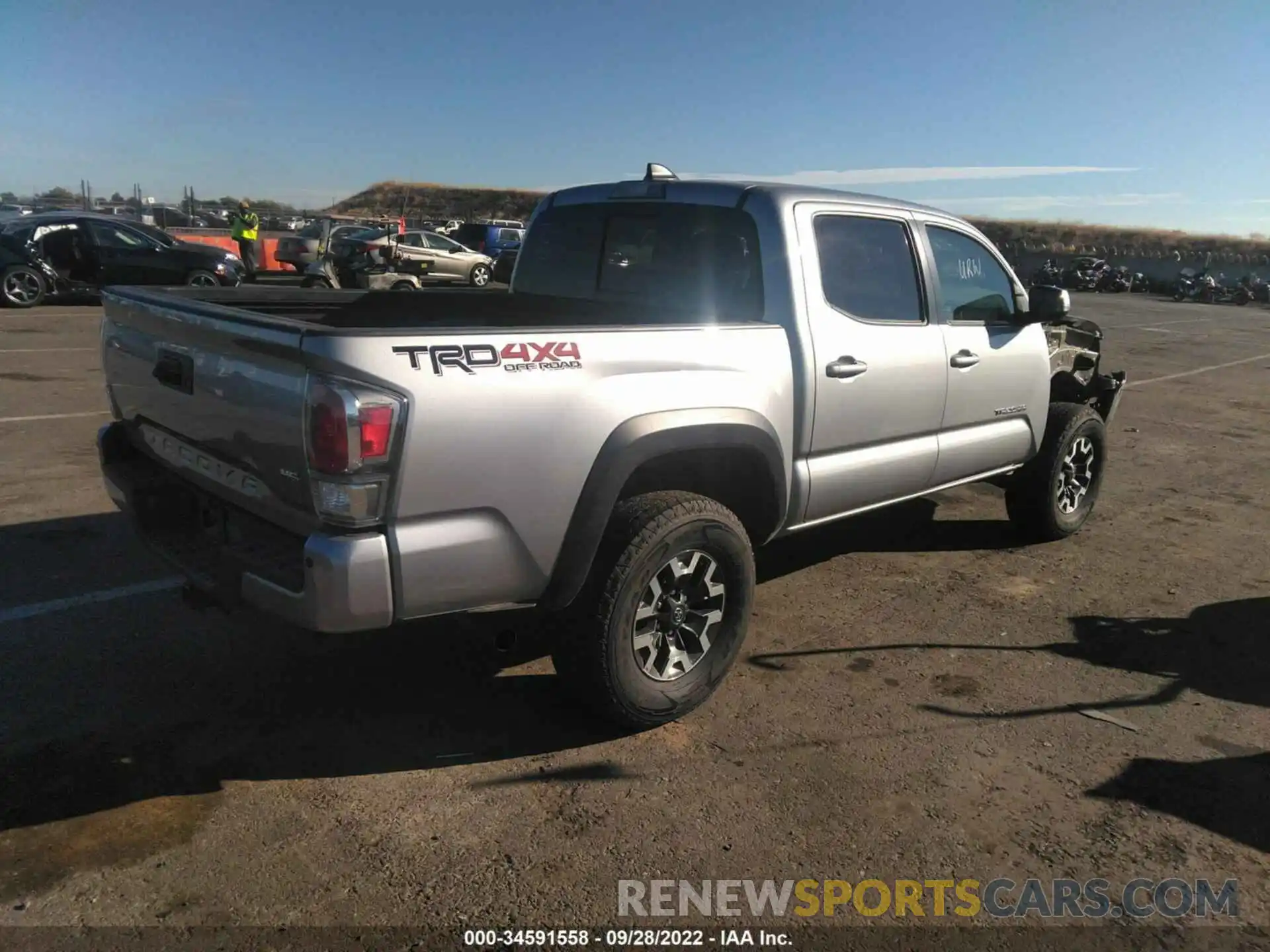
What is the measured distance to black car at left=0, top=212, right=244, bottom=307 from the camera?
1511 cm

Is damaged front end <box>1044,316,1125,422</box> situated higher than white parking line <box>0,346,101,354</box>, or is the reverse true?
damaged front end <box>1044,316,1125,422</box>

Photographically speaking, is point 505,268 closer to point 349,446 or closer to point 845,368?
point 845,368

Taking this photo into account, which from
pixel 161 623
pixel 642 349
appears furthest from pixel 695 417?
pixel 161 623

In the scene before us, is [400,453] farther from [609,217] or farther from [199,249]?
[199,249]

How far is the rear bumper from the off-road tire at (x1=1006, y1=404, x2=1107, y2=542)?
429 centimetres

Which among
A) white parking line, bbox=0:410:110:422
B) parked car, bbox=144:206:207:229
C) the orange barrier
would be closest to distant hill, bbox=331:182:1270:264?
parked car, bbox=144:206:207:229

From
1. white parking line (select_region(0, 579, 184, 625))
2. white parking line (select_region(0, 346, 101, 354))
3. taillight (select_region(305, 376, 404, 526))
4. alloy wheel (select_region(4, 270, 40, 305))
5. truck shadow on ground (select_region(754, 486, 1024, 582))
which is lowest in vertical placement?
white parking line (select_region(0, 346, 101, 354))

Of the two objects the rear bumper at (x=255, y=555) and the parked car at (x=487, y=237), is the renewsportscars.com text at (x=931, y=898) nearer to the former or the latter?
the rear bumper at (x=255, y=555)

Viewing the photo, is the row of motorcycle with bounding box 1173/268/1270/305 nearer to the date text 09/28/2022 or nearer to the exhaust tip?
the exhaust tip

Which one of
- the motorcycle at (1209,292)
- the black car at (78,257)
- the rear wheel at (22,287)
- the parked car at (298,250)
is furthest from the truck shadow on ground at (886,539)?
the motorcycle at (1209,292)

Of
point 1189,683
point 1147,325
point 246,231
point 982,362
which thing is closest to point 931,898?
point 1189,683

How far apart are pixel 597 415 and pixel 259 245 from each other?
22.3m

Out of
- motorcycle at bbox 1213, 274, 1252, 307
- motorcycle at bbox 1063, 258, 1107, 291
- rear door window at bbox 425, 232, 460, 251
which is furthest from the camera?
motorcycle at bbox 1063, 258, 1107, 291

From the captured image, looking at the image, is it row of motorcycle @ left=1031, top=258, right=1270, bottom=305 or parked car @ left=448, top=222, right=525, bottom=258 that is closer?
parked car @ left=448, top=222, right=525, bottom=258
